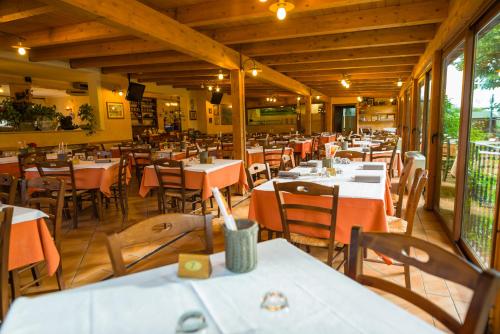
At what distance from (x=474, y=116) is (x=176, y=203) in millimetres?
3817

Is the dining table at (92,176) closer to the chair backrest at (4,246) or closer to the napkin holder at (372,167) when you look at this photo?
the chair backrest at (4,246)

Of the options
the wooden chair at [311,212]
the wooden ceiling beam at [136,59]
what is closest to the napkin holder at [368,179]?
the wooden chair at [311,212]

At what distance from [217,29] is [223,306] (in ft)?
15.7

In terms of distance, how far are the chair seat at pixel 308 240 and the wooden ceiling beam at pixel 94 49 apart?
3.89 m

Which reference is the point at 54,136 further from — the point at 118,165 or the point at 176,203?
the point at 176,203

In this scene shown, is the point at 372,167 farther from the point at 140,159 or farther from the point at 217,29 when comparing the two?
the point at 140,159

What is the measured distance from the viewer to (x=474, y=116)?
118 inches

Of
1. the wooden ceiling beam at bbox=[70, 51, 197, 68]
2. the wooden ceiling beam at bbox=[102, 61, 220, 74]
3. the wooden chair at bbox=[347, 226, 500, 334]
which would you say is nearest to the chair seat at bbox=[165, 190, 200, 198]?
the wooden chair at bbox=[347, 226, 500, 334]

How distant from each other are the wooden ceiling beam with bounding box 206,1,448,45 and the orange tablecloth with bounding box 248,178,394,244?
296 cm

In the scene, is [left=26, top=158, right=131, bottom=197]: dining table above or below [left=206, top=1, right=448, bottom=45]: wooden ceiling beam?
below

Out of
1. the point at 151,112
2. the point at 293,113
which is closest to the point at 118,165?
the point at 151,112

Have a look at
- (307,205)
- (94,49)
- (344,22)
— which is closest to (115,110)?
(94,49)

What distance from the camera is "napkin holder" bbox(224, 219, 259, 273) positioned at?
111 centimetres

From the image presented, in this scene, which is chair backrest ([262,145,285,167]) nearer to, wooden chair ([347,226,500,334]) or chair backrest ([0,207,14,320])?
Result: chair backrest ([0,207,14,320])
